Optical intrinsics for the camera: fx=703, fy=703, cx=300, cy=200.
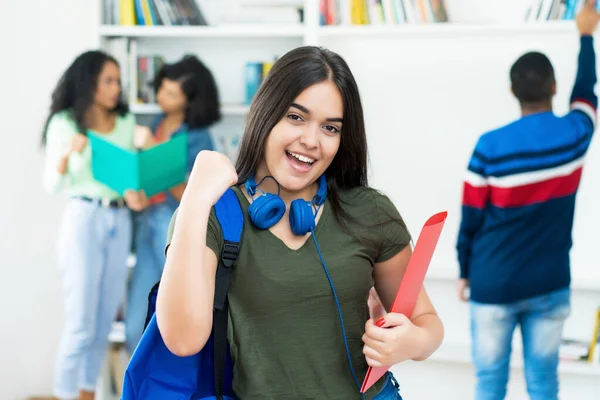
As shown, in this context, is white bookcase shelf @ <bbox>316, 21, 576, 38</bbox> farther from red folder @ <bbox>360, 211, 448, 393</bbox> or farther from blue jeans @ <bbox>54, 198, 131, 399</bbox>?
red folder @ <bbox>360, 211, 448, 393</bbox>

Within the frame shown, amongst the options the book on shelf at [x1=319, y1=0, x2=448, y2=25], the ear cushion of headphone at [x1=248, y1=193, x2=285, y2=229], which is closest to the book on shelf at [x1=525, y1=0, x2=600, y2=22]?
the book on shelf at [x1=319, y1=0, x2=448, y2=25]

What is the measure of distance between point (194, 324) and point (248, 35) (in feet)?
8.06

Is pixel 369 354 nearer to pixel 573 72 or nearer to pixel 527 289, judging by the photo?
pixel 527 289

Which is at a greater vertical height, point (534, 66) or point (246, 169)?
point (534, 66)

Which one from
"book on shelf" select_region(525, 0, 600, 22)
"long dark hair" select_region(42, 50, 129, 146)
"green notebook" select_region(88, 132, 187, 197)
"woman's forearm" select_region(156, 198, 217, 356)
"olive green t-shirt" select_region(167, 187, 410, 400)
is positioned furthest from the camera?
"long dark hair" select_region(42, 50, 129, 146)

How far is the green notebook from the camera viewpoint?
2.88 m

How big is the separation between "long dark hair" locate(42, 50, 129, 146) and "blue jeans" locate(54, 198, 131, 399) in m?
0.40

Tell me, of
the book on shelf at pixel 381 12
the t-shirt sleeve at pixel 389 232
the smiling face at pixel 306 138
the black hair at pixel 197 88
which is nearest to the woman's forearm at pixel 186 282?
the smiling face at pixel 306 138

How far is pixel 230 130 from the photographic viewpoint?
11.9 ft

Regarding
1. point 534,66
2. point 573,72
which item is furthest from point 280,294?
point 573,72

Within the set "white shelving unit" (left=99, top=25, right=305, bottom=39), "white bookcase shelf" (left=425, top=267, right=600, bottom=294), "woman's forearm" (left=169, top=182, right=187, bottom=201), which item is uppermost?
"white shelving unit" (left=99, top=25, right=305, bottom=39)

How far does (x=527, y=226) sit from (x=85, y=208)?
186 cm

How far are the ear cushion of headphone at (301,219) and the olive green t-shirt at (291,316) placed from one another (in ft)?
0.10

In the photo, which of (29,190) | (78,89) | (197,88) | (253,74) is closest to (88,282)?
(29,190)
